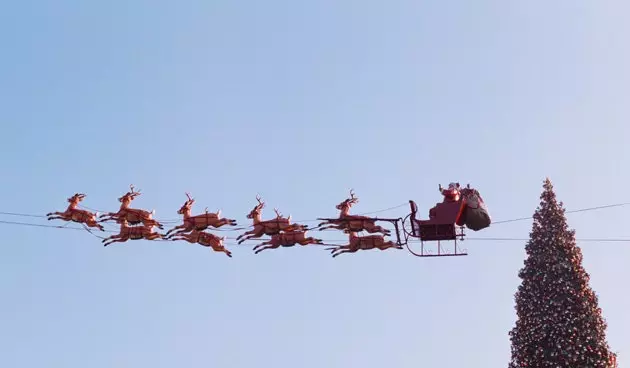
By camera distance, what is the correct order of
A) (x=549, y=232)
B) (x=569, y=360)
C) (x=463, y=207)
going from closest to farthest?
(x=463, y=207) → (x=569, y=360) → (x=549, y=232)

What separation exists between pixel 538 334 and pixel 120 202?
18.0 m

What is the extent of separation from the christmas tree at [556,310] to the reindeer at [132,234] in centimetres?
1701

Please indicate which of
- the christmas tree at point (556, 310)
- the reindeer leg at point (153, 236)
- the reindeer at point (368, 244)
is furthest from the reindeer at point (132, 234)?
the christmas tree at point (556, 310)

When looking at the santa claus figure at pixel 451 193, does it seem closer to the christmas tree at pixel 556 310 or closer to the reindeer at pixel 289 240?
the reindeer at pixel 289 240

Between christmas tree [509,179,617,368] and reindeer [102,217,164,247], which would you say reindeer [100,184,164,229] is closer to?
reindeer [102,217,164,247]

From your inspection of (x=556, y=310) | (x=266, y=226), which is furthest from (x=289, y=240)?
(x=556, y=310)

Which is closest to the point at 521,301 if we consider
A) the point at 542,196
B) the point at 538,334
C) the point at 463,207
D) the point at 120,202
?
the point at 538,334

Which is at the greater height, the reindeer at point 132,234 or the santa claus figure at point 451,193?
the santa claus figure at point 451,193

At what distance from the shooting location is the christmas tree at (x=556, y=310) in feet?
94.9

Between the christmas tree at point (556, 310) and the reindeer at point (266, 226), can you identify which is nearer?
the reindeer at point (266, 226)

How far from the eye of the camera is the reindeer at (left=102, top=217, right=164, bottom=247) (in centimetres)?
1864

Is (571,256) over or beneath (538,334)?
over

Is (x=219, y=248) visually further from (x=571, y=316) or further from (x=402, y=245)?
(x=571, y=316)

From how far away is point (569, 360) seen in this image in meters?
28.8
